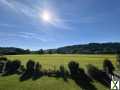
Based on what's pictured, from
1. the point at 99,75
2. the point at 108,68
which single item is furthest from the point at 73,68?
the point at 108,68

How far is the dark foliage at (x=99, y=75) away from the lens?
4610 cm

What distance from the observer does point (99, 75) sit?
50344mm

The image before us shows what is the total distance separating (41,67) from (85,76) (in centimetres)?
1617

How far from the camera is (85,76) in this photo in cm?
5000

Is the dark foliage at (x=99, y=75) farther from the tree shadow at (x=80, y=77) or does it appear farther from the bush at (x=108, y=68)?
the bush at (x=108, y=68)

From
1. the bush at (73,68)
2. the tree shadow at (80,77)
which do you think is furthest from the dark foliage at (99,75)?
the bush at (73,68)

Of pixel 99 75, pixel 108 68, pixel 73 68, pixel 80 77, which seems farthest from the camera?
pixel 73 68

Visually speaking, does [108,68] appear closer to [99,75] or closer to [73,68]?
[99,75]

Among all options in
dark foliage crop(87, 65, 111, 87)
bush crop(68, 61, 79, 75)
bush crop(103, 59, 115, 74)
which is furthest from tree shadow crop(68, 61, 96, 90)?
bush crop(103, 59, 115, 74)

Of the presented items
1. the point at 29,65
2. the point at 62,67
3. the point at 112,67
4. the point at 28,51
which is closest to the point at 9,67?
the point at 29,65

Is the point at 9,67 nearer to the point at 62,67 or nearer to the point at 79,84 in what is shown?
the point at 62,67

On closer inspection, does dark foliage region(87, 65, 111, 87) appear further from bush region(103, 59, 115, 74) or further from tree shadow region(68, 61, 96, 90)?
bush region(103, 59, 115, 74)

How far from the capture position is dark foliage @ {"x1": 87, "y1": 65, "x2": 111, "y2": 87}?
46097 mm

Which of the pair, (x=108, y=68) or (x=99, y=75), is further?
(x=108, y=68)
